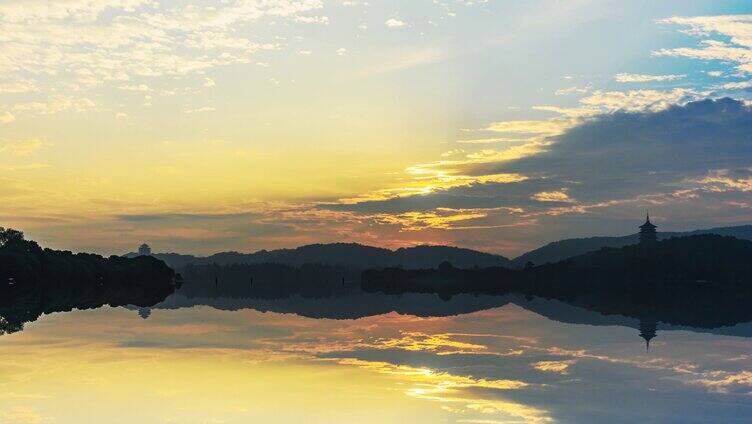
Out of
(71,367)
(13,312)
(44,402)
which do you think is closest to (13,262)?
(13,312)

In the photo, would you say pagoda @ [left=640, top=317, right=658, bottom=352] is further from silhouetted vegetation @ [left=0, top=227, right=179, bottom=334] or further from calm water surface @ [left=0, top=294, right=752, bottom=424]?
silhouetted vegetation @ [left=0, top=227, right=179, bottom=334]

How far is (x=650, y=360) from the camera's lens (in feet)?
107

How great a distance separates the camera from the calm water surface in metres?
20.9

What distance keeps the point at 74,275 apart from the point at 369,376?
126415 mm

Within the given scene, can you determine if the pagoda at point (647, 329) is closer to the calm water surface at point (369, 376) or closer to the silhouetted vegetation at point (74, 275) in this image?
the calm water surface at point (369, 376)

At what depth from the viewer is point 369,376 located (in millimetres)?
27391

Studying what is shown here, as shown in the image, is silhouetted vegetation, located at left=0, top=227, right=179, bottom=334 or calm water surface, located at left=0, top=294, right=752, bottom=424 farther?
silhouetted vegetation, located at left=0, top=227, right=179, bottom=334

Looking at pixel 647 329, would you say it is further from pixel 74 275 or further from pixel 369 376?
pixel 74 275

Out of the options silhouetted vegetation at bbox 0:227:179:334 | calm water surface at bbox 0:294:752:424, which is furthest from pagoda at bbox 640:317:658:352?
silhouetted vegetation at bbox 0:227:179:334

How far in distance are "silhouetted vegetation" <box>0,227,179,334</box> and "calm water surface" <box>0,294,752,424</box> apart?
58.2 meters

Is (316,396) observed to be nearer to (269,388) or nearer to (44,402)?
(269,388)

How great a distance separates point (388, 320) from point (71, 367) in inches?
1360

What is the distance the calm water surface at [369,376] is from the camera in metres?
20.9

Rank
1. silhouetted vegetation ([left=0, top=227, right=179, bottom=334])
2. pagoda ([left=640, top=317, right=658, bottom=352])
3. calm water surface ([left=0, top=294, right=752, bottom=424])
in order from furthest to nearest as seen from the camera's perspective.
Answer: silhouetted vegetation ([left=0, top=227, right=179, bottom=334])
pagoda ([left=640, top=317, right=658, bottom=352])
calm water surface ([left=0, top=294, right=752, bottom=424])
